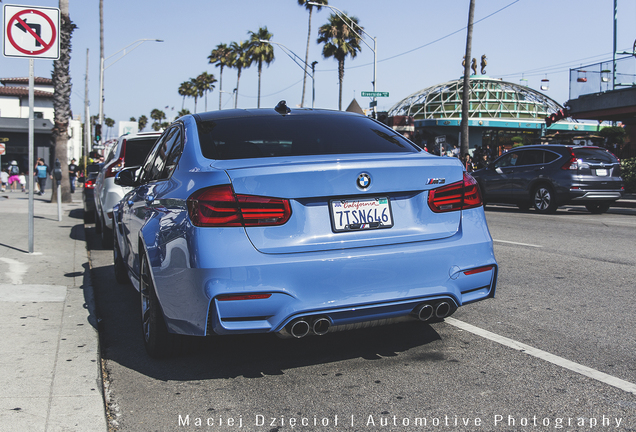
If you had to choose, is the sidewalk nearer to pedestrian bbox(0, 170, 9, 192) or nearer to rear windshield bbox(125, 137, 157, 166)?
rear windshield bbox(125, 137, 157, 166)

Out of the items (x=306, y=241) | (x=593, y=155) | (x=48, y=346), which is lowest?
(x=48, y=346)

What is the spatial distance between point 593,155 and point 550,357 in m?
12.6

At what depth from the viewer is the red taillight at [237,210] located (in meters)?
3.39

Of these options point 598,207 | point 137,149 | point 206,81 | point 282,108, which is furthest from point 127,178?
point 206,81

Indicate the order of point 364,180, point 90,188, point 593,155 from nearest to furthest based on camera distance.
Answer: point 364,180 < point 90,188 < point 593,155

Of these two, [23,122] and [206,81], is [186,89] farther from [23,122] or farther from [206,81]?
[23,122]

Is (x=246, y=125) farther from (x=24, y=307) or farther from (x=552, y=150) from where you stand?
(x=552, y=150)

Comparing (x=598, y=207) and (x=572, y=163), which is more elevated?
(x=572, y=163)

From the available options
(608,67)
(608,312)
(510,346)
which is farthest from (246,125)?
(608,67)

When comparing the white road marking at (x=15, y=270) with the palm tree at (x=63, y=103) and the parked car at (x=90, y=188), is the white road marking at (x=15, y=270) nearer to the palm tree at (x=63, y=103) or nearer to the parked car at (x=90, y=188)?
the parked car at (x=90, y=188)

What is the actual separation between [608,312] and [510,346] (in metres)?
1.44

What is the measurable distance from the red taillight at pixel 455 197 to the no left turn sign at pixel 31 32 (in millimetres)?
6386

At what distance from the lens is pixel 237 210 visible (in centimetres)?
339

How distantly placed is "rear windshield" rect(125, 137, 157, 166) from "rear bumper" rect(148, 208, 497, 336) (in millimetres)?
5862
